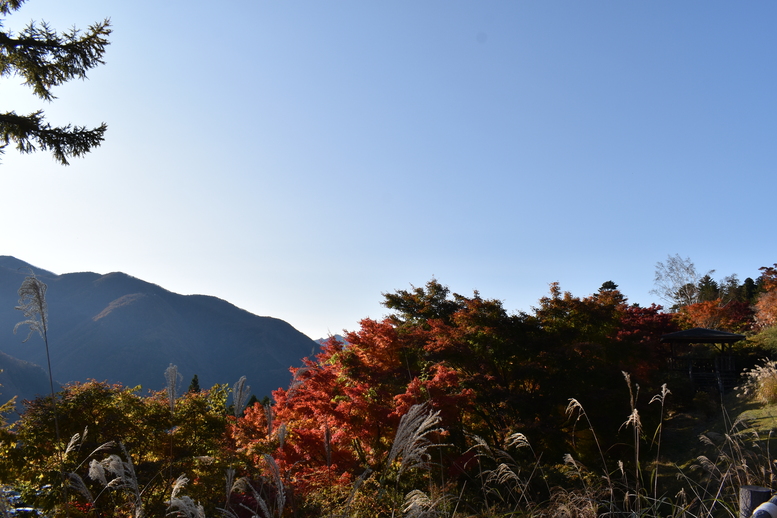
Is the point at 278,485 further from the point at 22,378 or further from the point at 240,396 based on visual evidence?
the point at 22,378

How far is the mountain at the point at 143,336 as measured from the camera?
108688mm

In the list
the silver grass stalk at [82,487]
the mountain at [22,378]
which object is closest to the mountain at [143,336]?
the mountain at [22,378]

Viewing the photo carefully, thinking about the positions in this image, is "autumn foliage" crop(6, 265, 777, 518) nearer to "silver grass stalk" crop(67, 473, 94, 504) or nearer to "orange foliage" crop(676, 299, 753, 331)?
"silver grass stalk" crop(67, 473, 94, 504)

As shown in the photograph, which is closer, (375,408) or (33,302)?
(33,302)

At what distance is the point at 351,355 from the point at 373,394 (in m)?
1.17

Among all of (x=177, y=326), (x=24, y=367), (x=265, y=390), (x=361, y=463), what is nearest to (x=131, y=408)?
(x=361, y=463)

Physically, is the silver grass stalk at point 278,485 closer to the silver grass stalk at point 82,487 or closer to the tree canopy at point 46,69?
the silver grass stalk at point 82,487

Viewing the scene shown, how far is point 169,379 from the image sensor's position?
6.54m

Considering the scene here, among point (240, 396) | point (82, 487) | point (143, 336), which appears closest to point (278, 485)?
point (82, 487)

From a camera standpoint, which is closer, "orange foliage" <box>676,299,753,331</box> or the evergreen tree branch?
the evergreen tree branch

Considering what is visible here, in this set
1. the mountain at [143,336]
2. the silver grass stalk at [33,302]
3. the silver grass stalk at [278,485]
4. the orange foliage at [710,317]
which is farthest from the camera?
the mountain at [143,336]

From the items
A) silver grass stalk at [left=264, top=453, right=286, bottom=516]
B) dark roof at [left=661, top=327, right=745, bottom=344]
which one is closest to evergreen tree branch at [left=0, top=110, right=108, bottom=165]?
silver grass stalk at [left=264, top=453, right=286, bottom=516]

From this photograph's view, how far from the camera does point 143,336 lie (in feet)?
390

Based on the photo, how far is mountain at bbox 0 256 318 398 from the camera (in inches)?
4279
